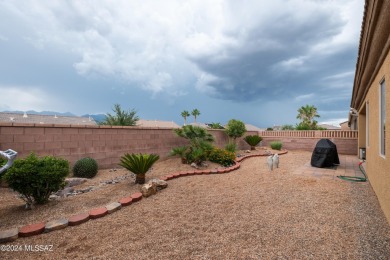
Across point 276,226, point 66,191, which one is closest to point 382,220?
point 276,226

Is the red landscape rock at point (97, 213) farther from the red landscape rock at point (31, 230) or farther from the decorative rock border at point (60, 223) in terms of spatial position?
the red landscape rock at point (31, 230)

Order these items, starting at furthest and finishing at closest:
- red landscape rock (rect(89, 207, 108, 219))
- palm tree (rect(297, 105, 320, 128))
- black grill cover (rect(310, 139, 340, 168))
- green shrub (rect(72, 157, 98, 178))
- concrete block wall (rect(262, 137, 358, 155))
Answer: palm tree (rect(297, 105, 320, 128))
concrete block wall (rect(262, 137, 358, 155))
black grill cover (rect(310, 139, 340, 168))
green shrub (rect(72, 157, 98, 178))
red landscape rock (rect(89, 207, 108, 219))

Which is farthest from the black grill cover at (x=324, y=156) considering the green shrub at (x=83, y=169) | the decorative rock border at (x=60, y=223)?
the green shrub at (x=83, y=169)

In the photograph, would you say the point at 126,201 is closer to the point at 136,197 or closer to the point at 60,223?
the point at 136,197

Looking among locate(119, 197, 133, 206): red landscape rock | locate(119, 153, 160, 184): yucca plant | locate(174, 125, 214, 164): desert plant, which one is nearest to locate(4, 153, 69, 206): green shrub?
locate(119, 197, 133, 206): red landscape rock

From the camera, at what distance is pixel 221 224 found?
297cm

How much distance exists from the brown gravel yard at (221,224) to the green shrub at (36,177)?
275mm

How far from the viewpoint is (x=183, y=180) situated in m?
5.66

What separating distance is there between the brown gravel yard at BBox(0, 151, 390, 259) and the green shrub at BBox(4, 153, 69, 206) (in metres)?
0.27

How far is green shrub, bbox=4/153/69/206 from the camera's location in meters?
3.37

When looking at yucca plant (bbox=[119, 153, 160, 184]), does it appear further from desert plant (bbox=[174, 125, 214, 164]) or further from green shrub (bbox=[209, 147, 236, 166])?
green shrub (bbox=[209, 147, 236, 166])

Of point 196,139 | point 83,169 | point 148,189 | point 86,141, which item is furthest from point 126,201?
point 196,139

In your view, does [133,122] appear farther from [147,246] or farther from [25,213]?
[147,246]

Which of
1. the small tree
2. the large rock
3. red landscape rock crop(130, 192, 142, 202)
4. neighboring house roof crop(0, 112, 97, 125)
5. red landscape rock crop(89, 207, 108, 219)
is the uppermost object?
neighboring house roof crop(0, 112, 97, 125)
